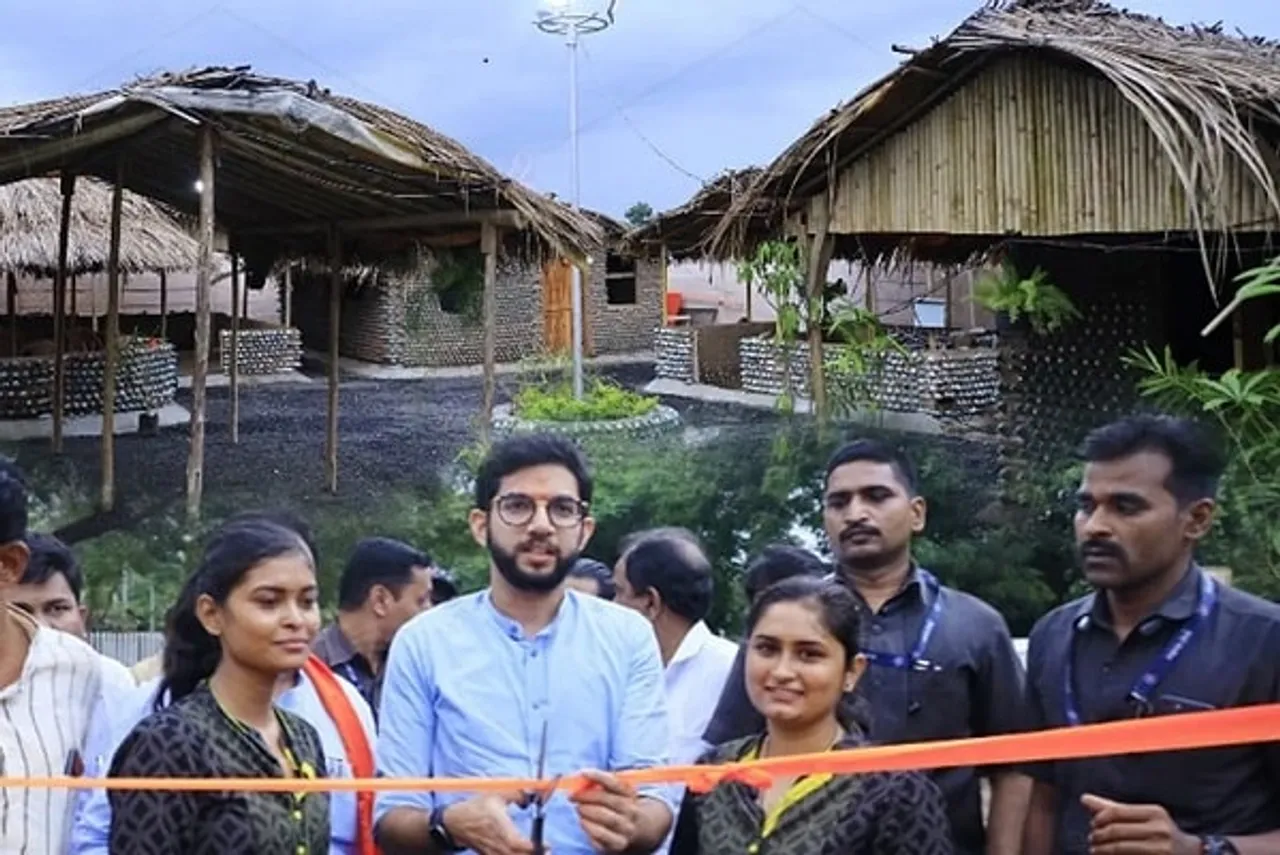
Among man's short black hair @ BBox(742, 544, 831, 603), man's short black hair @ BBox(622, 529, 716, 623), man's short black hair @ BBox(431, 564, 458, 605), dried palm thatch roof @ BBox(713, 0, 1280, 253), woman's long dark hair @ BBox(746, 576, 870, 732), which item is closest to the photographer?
woman's long dark hair @ BBox(746, 576, 870, 732)

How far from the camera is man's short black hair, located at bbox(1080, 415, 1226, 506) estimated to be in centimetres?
264

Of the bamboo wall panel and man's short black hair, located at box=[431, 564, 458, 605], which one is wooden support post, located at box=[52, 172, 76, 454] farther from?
man's short black hair, located at box=[431, 564, 458, 605]

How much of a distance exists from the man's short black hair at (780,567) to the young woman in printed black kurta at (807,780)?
992 mm

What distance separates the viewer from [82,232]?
16938 millimetres

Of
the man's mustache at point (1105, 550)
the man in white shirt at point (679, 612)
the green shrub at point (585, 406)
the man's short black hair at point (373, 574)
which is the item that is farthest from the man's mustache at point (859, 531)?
the green shrub at point (585, 406)

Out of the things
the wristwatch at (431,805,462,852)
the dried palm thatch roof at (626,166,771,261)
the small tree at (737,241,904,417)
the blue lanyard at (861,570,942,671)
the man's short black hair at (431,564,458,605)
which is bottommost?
the wristwatch at (431,805,462,852)

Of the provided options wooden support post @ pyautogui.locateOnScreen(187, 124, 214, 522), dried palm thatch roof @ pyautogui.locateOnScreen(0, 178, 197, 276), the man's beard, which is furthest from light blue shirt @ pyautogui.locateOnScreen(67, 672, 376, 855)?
dried palm thatch roof @ pyautogui.locateOnScreen(0, 178, 197, 276)

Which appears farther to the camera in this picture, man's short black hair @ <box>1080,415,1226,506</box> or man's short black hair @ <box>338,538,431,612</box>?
man's short black hair @ <box>338,538,431,612</box>

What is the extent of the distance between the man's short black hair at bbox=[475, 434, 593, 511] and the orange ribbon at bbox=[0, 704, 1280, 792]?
1.87 feet

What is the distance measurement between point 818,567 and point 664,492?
612 cm

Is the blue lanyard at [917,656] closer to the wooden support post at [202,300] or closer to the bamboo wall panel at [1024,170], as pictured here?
the bamboo wall panel at [1024,170]

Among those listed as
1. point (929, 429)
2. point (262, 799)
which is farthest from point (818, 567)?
Answer: point (929, 429)

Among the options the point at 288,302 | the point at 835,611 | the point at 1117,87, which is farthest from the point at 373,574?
the point at 288,302

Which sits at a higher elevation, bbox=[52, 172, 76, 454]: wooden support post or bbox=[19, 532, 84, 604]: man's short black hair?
bbox=[52, 172, 76, 454]: wooden support post
